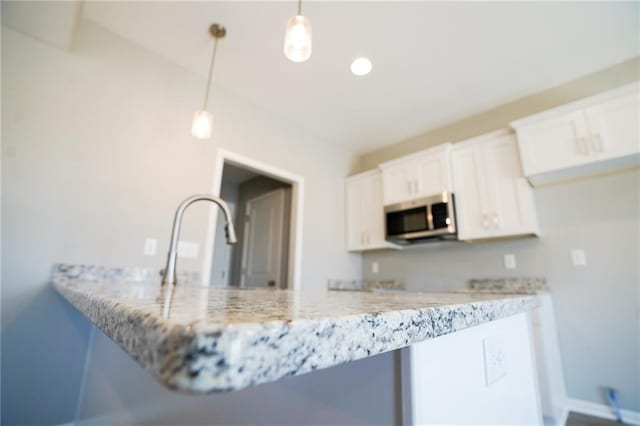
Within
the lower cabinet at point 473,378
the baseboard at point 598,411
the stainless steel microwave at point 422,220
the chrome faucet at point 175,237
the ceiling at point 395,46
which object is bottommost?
the baseboard at point 598,411

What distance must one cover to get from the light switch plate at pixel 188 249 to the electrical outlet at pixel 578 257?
2.83 metres

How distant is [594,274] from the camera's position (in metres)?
2.08

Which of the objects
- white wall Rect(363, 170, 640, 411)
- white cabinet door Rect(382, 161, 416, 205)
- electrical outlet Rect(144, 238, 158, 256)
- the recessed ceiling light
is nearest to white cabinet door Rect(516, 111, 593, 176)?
white wall Rect(363, 170, 640, 411)

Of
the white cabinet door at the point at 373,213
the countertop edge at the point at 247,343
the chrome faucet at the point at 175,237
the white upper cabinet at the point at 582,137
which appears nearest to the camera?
the countertop edge at the point at 247,343

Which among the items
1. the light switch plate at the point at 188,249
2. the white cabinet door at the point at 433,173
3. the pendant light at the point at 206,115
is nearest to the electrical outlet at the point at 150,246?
the light switch plate at the point at 188,249

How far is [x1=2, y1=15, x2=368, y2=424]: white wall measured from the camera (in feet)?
4.93

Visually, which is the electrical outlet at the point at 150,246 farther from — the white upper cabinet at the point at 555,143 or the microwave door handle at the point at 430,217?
the white upper cabinet at the point at 555,143

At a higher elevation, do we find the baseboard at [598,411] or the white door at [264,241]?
the white door at [264,241]

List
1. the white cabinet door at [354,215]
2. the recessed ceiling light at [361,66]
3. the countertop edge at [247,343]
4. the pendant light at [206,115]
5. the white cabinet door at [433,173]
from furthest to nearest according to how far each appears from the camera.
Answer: the white cabinet door at [354,215], the white cabinet door at [433,173], the recessed ceiling light at [361,66], the pendant light at [206,115], the countertop edge at [247,343]

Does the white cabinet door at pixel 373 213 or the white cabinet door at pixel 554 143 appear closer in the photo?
the white cabinet door at pixel 554 143

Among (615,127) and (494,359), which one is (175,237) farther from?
(615,127)

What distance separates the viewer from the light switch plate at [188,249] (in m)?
2.10

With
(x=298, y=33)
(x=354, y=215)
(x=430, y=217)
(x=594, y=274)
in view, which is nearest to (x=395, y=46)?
(x=298, y=33)

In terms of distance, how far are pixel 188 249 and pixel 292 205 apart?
1.21 m
